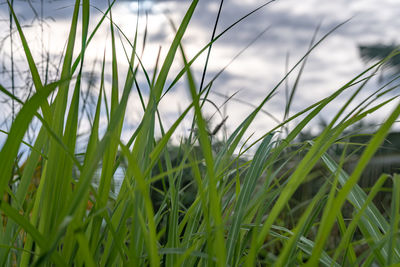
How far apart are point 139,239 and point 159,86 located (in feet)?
0.62

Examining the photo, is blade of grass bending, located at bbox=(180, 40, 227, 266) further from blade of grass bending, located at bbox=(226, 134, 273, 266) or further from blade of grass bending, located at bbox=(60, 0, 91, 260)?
blade of grass bending, located at bbox=(60, 0, 91, 260)

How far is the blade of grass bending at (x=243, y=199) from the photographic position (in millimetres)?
470

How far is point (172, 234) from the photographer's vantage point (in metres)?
0.51

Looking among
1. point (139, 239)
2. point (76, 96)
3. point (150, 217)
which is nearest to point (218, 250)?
point (150, 217)

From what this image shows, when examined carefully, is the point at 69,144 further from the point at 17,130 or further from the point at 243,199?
the point at 243,199

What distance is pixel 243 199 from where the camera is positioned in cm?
50

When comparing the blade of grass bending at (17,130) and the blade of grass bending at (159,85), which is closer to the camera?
the blade of grass bending at (17,130)

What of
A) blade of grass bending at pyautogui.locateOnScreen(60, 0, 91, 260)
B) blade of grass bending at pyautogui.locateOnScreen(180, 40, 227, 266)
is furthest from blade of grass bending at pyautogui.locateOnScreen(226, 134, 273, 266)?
blade of grass bending at pyautogui.locateOnScreen(60, 0, 91, 260)

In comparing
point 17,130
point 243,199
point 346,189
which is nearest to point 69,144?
point 17,130

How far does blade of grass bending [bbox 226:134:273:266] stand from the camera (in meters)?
0.47

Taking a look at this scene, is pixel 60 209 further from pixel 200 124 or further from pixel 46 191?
pixel 200 124

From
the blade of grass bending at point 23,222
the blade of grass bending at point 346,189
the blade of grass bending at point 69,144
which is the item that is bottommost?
the blade of grass bending at point 346,189

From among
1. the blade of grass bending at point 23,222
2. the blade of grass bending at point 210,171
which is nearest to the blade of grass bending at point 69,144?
the blade of grass bending at point 23,222

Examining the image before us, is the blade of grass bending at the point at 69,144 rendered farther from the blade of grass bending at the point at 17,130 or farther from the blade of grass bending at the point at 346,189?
the blade of grass bending at the point at 346,189
